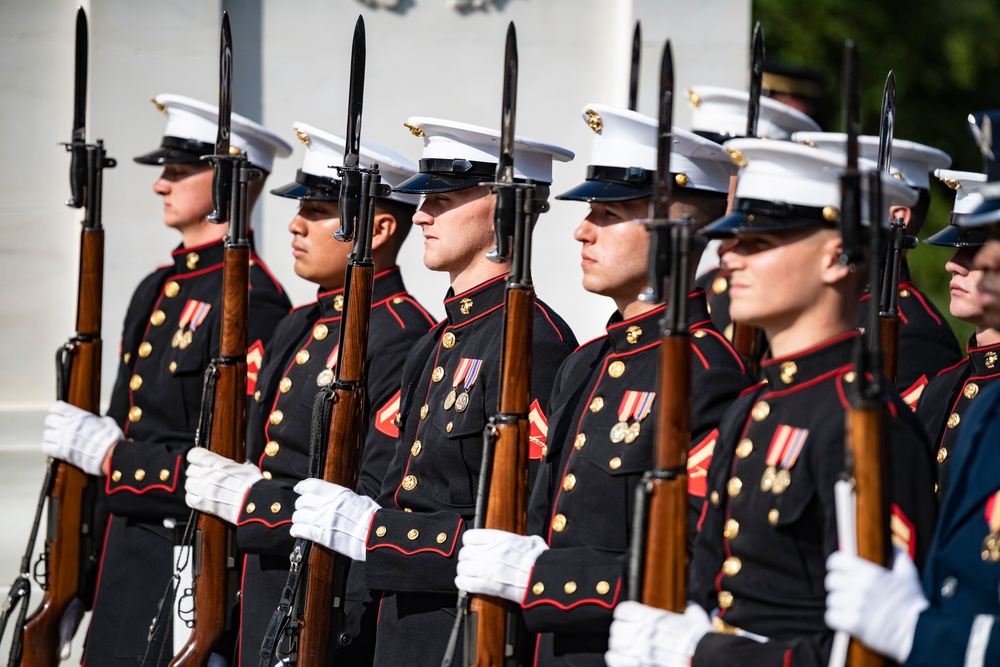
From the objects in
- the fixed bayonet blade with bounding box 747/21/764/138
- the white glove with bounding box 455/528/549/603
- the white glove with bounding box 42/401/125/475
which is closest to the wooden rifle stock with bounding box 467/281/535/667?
the white glove with bounding box 455/528/549/603

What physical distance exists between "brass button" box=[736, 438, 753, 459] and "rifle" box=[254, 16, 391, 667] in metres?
1.76

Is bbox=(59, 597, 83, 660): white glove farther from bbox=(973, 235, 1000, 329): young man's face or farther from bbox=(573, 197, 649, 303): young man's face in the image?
bbox=(973, 235, 1000, 329): young man's face

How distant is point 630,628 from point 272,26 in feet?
19.1

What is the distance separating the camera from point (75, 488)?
624 centimetres

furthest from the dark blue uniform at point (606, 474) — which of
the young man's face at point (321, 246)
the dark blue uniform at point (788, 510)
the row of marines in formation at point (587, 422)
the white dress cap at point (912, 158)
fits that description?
the white dress cap at point (912, 158)

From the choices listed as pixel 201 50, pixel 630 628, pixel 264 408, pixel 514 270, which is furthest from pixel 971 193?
pixel 201 50

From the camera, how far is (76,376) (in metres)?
6.34

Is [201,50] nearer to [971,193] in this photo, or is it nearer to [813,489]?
[971,193]

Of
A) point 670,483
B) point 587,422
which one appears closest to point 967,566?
point 670,483

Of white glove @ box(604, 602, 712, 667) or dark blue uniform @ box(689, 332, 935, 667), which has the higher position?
dark blue uniform @ box(689, 332, 935, 667)

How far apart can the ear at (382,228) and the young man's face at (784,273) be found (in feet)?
7.53

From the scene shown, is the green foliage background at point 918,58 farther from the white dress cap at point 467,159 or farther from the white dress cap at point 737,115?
the white dress cap at point 467,159

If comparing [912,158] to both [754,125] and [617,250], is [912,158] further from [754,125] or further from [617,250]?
[617,250]

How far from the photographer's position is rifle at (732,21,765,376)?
496 cm
